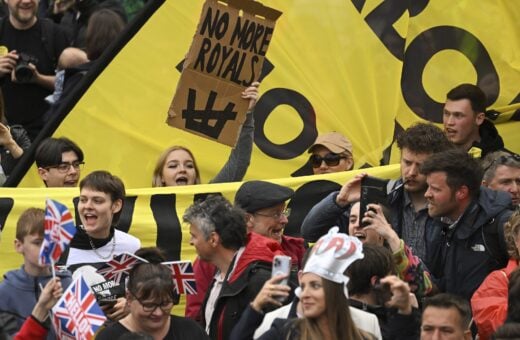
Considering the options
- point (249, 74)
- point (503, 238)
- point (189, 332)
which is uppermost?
point (249, 74)

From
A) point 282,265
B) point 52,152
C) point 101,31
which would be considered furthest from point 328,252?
point 101,31

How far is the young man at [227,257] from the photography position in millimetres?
8789

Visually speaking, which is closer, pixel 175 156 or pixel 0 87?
pixel 175 156

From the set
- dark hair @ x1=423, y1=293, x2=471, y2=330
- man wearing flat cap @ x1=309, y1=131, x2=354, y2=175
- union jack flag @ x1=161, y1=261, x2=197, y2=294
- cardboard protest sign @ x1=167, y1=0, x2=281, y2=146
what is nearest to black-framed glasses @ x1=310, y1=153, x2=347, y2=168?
man wearing flat cap @ x1=309, y1=131, x2=354, y2=175

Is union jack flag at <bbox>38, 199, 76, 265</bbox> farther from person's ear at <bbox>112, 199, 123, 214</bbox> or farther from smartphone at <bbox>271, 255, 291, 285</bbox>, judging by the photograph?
person's ear at <bbox>112, 199, 123, 214</bbox>

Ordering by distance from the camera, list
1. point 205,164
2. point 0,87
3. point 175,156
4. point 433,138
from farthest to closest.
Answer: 1. point 0,87
2. point 205,164
3. point 175,156
4. point 433,138

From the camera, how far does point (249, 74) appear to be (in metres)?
10.9

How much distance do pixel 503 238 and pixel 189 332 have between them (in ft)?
5.67

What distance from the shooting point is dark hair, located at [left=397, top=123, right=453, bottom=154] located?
9.59 meters

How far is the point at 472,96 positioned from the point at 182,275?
110 inches

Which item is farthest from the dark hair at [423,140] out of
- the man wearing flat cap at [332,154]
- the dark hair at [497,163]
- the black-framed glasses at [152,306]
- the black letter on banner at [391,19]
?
the black letter on banner at [391,19]

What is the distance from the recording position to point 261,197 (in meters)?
9.48

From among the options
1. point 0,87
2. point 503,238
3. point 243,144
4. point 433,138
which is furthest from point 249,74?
point 0,87

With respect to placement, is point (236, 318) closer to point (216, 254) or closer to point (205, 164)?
point (216, 254)
